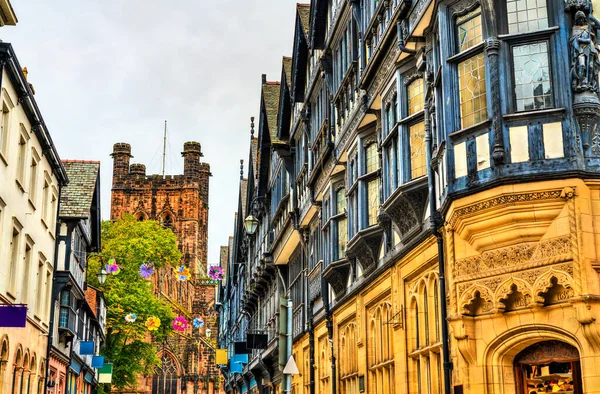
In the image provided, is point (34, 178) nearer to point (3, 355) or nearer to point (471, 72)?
point (3, 355)

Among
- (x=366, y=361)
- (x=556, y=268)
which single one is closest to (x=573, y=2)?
(x=556, y=268)

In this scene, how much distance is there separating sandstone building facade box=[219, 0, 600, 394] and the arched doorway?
0.02 m

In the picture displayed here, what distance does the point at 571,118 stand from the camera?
1279 cm

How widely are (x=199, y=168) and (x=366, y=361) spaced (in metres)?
107

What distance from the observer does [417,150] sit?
1728 centimetres

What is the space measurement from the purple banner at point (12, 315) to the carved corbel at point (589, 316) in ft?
43.0

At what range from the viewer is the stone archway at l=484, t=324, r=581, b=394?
42.6 ft

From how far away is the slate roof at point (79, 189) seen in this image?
1454 inches

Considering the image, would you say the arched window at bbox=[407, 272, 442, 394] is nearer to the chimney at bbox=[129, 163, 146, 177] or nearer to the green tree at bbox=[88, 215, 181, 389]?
the green tree at bbox=[88, 215, 181, 389]

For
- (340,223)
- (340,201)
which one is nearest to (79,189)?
(340,201)

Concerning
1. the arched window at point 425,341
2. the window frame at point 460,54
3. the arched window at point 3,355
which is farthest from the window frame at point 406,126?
the arched window at point 3,355

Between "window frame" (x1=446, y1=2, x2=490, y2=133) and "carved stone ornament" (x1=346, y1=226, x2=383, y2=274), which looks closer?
"window frame" (x1=446, y1=2, x2=490, y2=133)

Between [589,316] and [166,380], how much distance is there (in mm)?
98225

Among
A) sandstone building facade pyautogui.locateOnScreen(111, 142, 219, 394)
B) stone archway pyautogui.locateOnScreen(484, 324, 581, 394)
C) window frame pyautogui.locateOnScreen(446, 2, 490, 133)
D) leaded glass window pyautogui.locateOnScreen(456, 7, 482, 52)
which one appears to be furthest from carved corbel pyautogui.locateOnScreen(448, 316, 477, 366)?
sandstone building facade pyautogui.locateOnScreen(111, 142, 219, 394)
